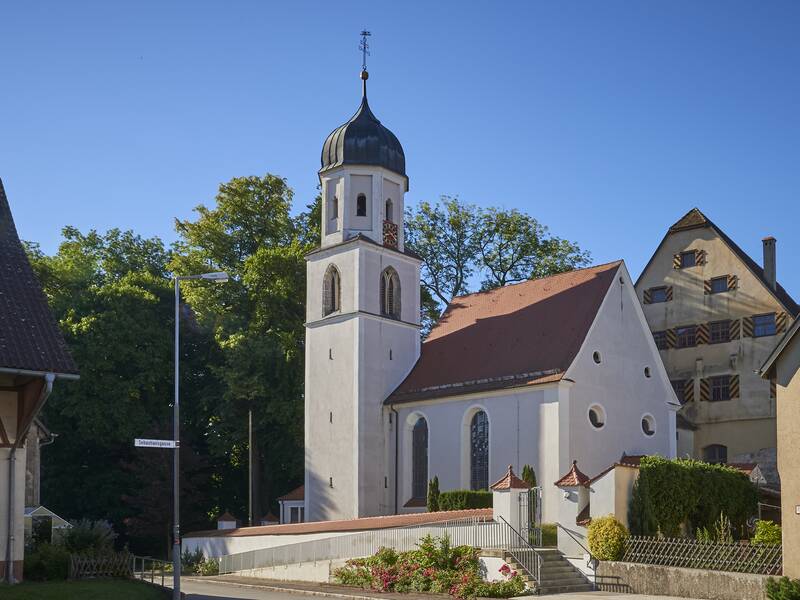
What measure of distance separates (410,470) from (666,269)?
1612cm

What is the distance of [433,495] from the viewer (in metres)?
38.8

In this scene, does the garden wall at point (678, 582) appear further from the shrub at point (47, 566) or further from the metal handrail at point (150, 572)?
the shrub at point (47, 566)

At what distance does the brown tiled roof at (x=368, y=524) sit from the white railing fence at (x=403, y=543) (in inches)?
22.0

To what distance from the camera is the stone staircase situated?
2691cm

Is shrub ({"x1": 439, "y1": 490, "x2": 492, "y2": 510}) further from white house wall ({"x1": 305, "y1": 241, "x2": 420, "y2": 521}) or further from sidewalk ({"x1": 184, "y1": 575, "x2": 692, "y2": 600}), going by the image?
sidewalk ({"x1": 184, "y1": 575, "x2": 692, "y2": 600})

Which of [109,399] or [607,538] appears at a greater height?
[109,399]

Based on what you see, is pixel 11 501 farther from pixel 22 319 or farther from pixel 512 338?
pixel 512 338

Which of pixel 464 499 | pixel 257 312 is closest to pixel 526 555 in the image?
pixel 464 499

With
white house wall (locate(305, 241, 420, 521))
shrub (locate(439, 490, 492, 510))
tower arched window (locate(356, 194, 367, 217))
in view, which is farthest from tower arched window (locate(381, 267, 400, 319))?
shrub (locate(439, 490, 492, 510))

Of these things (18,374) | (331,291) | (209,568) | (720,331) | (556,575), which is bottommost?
(209,568)

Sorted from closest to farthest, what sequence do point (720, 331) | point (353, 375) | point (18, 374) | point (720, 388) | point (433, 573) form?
point (18, 374)
point (433, 573)
point (353, 375)
point (720, 388)
point (720, 331)

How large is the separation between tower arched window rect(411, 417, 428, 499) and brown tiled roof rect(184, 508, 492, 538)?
5.87 metres

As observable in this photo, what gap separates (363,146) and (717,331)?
56.0 ft

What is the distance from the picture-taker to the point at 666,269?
49.6m
